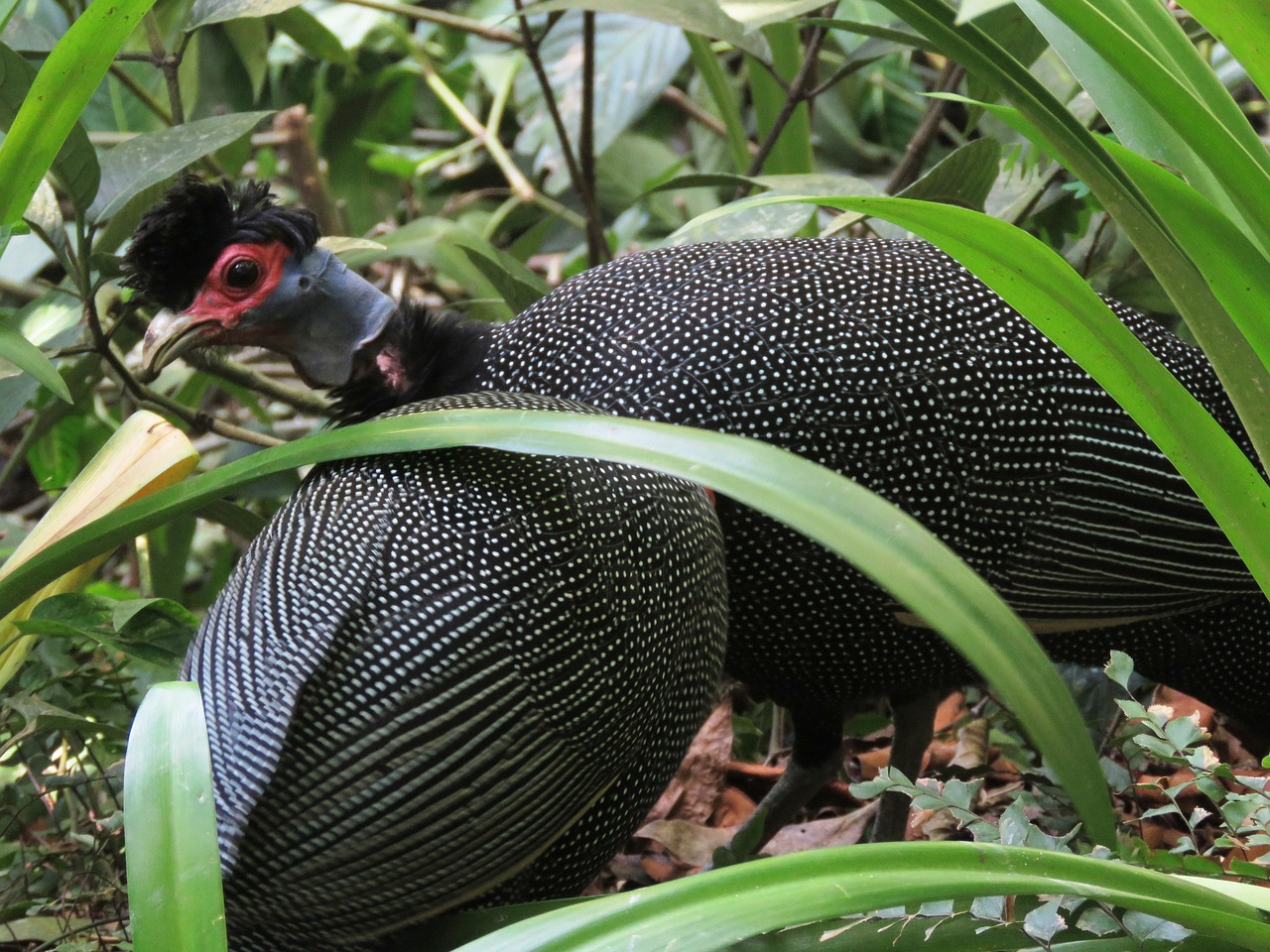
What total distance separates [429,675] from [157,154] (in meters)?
0.80

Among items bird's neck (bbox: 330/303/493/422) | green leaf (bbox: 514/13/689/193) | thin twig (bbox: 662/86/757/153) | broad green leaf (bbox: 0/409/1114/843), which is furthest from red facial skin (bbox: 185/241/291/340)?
thin twig (bbox: 662/86/757/153)

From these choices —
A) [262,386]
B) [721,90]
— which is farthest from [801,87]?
[262,386]

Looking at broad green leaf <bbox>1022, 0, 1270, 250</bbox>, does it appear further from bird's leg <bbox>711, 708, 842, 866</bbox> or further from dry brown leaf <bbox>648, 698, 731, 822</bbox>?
dry brown leaf <bbox>648, 698, 731, 822</bbox>

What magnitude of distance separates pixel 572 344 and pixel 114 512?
0.52 meters

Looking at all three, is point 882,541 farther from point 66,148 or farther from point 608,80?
point 608,80

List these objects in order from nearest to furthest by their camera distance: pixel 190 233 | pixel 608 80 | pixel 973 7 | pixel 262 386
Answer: pixel 973 7 → pixel 190 233 → pixel 262 386 → pixel 608 80

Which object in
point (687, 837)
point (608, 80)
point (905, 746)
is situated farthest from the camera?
point (608, 80)

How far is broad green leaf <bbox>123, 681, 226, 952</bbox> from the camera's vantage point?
2.28 feet

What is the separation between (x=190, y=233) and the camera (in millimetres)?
1339

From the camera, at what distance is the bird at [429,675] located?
1.02 metres

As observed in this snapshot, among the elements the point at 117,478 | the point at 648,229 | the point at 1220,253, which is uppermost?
the point at 1220,253

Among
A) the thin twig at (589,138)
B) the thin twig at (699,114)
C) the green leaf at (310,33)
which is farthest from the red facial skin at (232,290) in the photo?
the thin twig at (699,114)

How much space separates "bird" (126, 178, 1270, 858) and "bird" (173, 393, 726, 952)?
8.0 inches

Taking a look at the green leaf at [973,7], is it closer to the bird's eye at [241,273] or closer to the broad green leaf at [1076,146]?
the broad green leaf at [1076,146]
